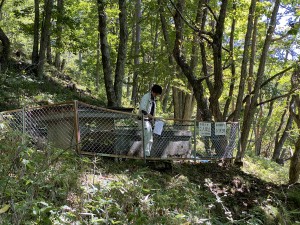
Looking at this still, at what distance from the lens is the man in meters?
7.90

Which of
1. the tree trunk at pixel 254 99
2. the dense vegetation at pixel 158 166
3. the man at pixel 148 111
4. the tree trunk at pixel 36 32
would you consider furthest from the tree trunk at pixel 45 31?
the tree trunk at pixel 254 99

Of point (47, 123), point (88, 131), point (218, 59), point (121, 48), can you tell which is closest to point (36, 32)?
point (121, 48)

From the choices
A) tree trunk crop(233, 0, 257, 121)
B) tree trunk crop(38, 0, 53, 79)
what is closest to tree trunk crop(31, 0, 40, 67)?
tree trunk crop(38, 0, 53, 79)

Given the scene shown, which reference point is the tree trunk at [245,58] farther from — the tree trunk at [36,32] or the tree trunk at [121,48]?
the tree trunk at [36,32]

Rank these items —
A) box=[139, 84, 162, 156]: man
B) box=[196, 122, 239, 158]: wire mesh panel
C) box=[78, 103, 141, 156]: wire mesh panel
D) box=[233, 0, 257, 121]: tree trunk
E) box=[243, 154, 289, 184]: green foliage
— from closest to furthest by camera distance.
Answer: box=[78, 103, 141, 156]: wire mesh panel < box=[139, 84, 162, 156]: man < box=[196, 122, 239, 158]: wire mesh panel < box=[233, 0, 257, 121]: tree trunk < box=[243, 154, 289, 184]: green foliage

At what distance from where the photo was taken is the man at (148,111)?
7.90 m

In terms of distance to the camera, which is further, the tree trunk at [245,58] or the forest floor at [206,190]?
the tree trunk at [245,58]

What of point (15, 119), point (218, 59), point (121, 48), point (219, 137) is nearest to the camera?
point (15, 119)

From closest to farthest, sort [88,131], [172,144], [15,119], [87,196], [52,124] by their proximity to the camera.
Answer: [87,196], [15,119], [88,131], [52,124], [172,144]

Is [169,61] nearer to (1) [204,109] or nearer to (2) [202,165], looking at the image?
(1) [204,109]

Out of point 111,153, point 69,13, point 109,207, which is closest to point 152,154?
point 111,153

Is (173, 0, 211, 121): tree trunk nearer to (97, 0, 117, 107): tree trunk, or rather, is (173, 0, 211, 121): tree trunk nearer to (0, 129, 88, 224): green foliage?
(97, 0, 117, 107): tree trunk

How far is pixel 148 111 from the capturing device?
807 centimetres

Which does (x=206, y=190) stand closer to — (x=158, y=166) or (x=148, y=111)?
(x=158, y=166)
